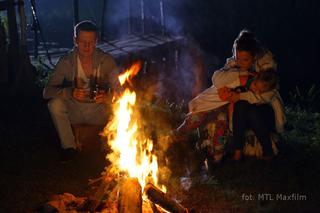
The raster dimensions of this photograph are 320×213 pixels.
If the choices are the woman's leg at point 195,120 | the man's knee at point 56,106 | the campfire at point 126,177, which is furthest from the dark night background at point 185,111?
the man's knee at point 56,106

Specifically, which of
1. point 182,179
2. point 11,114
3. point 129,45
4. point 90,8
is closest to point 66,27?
point 90,8

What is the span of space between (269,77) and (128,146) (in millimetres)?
1933

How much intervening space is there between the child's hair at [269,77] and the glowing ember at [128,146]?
159 cm

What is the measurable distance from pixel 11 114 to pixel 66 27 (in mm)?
12658

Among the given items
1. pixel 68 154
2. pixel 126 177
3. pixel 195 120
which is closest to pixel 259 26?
pixel 195 120

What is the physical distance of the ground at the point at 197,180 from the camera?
16.7ft

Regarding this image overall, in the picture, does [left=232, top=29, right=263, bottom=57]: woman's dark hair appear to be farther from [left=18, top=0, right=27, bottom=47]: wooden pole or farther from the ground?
[left=18, top=0, right=27, bottom=47]: wooden pole

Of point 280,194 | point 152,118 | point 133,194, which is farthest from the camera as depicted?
point 152,118

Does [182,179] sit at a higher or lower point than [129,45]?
lower

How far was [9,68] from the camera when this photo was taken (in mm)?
9188

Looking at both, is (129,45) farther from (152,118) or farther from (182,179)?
(182,179)

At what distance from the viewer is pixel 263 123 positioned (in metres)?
5.79

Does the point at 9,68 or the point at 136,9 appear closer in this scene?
the point at 9,68

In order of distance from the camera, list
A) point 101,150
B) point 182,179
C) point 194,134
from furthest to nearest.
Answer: point 194,134
point 101,150
point 182,179
